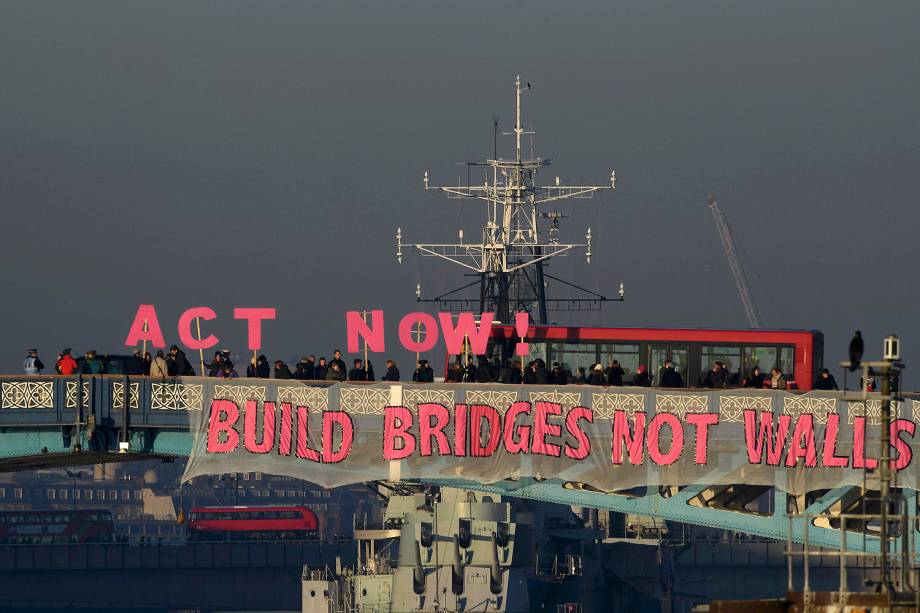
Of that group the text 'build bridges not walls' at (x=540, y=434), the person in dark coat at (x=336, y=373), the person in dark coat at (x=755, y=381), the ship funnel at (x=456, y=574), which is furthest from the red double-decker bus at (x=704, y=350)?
the ship funnel at (x=456, y=574)

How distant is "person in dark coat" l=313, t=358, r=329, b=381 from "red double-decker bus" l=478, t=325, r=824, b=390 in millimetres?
Result: 10758

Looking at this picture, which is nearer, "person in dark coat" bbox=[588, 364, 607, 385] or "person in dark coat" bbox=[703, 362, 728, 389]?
"person in dark coat" bbox=[703, 362, 728, 389]

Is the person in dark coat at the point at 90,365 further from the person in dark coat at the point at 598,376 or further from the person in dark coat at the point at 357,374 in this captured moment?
the person in dark coat at the point at 598,376

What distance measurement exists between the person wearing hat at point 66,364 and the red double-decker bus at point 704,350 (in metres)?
19.5

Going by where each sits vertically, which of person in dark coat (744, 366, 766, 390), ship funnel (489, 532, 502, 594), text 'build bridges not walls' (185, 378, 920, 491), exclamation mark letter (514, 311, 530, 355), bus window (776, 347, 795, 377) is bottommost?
ship funnel (489, 532, 502, 594)

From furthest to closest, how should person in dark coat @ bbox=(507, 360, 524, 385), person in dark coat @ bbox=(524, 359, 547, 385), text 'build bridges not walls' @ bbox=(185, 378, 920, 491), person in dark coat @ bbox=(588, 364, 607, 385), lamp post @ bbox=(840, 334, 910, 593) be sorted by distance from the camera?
1. person in dark coat @ bbox=(507, 360, 524, 385)
2. person in dark coat @ bbox=(524, 359, 547, 385)
3. person in dark coat @ bbox=(588, 364, 607, 385)
4. text 'build bridges not walls' @ bbox=(185, 378, 920, 491)
5. lamp post @ bbox=(840, 334, 910, 593)

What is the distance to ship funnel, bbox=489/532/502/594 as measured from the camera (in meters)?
111

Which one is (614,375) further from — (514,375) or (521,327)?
(521,327)

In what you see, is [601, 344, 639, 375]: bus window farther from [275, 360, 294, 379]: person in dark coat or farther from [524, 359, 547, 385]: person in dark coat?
[275, 360, 294, 379]: person in dark coat

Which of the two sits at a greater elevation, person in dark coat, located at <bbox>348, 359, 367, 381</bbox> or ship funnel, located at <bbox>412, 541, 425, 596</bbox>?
person in dark coat, located at <bbox>348, 359, 367, 381</bbox>

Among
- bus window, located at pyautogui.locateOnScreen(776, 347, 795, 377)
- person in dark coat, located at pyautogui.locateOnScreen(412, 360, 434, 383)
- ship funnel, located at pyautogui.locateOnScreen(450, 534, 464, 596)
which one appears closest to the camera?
person in dark coat, located at pyautogui.locateOnScreen(412, 360, 434, 383)

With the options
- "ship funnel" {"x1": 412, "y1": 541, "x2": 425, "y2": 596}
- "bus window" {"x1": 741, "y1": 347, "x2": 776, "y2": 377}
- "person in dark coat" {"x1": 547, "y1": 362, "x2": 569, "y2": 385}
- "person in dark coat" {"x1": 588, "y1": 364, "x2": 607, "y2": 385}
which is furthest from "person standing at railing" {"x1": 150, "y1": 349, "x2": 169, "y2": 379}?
"ship funnel" {"x1": 412, "y1": 541, "x2": 425, "y2": 596}

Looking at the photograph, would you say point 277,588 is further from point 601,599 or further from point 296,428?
point 296,428

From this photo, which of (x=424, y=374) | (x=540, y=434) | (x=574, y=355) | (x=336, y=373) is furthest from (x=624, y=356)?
(x=336, y=373)
